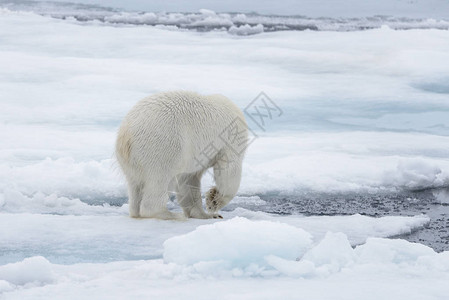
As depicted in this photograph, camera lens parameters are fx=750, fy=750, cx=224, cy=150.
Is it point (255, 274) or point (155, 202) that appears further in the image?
point (155, 202)

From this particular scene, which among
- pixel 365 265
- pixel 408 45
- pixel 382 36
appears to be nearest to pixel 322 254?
pixel 365 265

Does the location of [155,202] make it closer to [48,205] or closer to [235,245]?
[48,205]

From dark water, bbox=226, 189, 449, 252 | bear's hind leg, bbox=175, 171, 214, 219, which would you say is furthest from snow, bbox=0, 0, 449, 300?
bear's hind leg, bbox=175, 171, 214, 219

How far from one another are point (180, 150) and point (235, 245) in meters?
1.39

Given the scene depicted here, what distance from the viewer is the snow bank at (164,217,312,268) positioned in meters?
3.05

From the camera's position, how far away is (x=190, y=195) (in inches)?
188

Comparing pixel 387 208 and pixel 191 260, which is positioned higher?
pixel 191 260

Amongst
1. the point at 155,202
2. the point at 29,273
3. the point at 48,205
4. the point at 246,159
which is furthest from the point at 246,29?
the point at 29,273

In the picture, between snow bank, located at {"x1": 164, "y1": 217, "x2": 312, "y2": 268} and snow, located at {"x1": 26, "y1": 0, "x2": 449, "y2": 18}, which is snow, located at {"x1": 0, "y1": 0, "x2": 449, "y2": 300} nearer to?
snow bank, located at {"x1": 164, "y1": 217, "x2": 312, "y2": 268}

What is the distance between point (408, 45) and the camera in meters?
12.0

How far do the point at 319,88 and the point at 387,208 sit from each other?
4964 millimetres

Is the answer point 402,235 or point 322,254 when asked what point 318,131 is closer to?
point 402,235

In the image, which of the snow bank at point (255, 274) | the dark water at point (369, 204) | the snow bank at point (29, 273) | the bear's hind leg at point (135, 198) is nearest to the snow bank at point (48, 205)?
the bear's hind leg at point (135, 198)

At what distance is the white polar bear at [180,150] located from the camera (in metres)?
4.30
